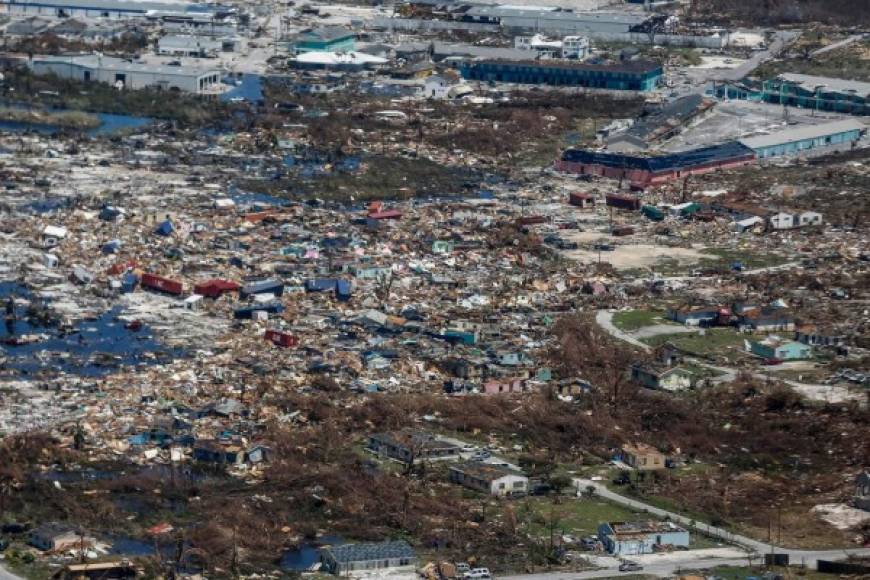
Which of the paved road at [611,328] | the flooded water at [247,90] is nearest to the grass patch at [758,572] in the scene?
the paved road at [611,328]

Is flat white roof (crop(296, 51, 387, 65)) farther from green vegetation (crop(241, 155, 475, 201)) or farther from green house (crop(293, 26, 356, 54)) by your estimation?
green vegetation (crop(241, 155, 475, 201))

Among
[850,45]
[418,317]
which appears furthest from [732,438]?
[850,45]

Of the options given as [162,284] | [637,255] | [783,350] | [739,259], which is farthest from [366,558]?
[739,259]

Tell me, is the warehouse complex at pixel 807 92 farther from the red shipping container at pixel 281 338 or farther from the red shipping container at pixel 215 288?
the red shipping container at pixel 281 338

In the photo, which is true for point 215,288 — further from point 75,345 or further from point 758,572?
point 758,572

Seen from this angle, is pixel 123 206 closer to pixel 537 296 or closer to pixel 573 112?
pixel 537 296

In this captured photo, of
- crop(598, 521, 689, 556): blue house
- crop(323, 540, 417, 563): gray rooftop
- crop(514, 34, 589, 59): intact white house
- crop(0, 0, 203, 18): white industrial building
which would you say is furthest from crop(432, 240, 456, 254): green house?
crop(0, 0, 203, 18): white industrial building
